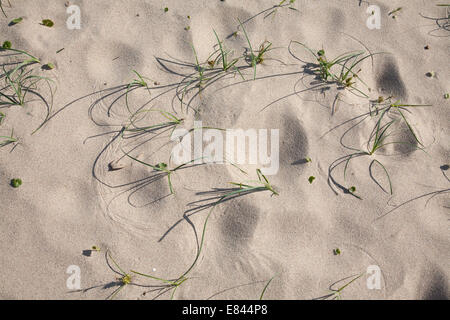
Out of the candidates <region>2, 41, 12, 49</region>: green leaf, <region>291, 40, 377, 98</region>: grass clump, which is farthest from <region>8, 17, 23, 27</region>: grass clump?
<region>291, 40, 377, 98</region>: grass clump

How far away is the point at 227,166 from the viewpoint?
6.98 feet

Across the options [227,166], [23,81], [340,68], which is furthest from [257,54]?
[23,81]

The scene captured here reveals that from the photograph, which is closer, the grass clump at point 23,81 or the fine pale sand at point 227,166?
the fine pale sand at point 227,166

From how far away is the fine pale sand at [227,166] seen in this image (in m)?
2.03

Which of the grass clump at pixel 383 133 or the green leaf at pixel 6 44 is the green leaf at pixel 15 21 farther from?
the grass clump at pixel 383 133

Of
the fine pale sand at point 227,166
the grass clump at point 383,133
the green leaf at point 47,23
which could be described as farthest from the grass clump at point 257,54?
the green leaf at point 47,23

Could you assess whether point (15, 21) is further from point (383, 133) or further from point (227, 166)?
point (383, 133)

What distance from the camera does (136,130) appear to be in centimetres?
216

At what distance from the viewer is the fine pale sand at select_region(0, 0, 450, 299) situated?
2.03 m

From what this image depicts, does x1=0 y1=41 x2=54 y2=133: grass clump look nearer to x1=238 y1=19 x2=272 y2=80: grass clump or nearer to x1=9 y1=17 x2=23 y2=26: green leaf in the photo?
x1=9 y1=17 x2=23 y2=26: green leaf
